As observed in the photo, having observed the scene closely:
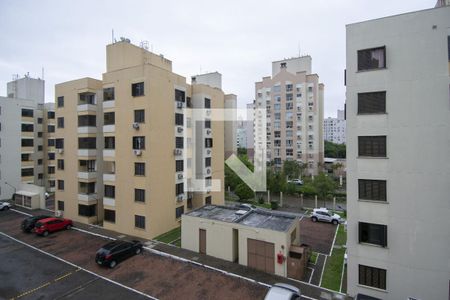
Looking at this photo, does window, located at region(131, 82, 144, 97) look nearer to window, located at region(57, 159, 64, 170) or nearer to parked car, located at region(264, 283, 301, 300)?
window, located at region(57, 159, 64, 170)

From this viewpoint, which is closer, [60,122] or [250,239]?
[250,239]

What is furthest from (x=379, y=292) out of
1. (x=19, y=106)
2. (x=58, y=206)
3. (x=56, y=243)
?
(x=19, y=106)

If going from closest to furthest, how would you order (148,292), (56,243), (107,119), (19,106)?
(148,292), (56,243), (107,119), (19,106)

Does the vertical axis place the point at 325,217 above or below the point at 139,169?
below

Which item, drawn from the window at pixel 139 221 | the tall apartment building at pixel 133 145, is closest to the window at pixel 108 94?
the tall apartment building at pixel 133 145

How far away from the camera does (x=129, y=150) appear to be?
25672 millimetres

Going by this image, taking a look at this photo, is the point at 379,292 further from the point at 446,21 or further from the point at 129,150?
the point at 129,150

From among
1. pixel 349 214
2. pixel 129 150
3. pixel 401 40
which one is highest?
pixel 401 40

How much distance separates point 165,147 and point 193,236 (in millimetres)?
9961

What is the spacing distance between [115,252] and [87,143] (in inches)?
603

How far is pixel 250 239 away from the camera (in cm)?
1923

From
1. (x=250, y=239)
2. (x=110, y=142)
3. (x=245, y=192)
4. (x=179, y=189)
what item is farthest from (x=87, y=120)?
(x=245, y=192)

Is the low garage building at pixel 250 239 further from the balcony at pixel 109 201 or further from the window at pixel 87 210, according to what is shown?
the window at pixel 87 210

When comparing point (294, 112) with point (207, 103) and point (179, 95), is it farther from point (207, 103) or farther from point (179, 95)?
point (179, 95)
